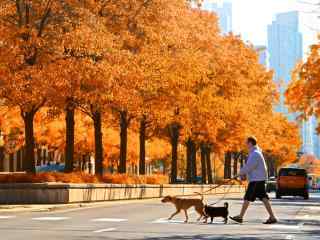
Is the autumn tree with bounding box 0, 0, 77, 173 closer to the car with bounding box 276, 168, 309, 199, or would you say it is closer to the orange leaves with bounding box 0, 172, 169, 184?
the orange leaves with bounding box 0, 172, 169, 184

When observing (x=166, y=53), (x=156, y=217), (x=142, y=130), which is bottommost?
(x=156, y=217)

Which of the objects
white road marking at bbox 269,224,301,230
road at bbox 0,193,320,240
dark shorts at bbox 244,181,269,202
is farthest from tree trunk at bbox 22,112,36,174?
dark shorts at bbox 244,181,269,202

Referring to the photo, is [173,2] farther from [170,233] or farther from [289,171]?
[170,233]

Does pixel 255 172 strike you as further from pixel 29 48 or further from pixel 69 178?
pixel 69 178

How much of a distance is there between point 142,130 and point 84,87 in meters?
15.9

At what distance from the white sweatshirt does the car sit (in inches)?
1323

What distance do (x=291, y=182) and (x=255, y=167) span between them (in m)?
34.0

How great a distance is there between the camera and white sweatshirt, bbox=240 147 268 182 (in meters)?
20.9

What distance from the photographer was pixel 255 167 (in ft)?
68.9

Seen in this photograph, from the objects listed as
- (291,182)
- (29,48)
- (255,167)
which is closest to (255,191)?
(255,167)

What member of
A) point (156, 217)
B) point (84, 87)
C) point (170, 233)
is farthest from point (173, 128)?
point (170, 233)

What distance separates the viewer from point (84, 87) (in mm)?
36062

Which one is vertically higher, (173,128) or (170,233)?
(173,128)

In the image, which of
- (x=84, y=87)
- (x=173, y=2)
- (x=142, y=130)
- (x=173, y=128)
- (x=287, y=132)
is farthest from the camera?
(x=287, y=132)
